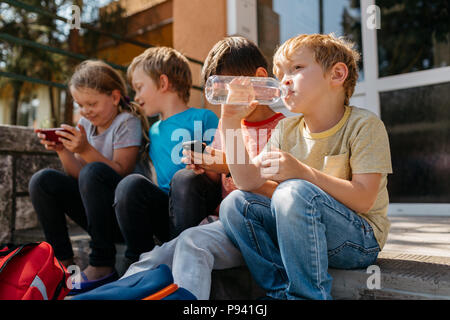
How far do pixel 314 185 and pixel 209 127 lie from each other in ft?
2.46

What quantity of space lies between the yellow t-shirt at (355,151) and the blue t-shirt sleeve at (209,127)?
1.60 ft

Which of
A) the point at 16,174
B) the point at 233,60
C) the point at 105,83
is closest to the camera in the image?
the point at 233,60

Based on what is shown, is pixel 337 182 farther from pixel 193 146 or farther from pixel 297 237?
pixel 193 146

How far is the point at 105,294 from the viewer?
944mm

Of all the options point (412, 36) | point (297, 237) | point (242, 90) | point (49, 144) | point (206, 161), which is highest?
point (412, 36)

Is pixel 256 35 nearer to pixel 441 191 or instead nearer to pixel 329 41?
pixel 441 191

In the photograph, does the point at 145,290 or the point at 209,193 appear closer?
the point at 145,290

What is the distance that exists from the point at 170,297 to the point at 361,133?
72 centimetres

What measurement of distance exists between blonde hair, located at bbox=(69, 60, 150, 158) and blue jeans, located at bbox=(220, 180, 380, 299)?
32.2 inches

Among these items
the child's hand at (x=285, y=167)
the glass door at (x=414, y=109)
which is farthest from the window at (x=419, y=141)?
the child's hand at (x=285, y=167)

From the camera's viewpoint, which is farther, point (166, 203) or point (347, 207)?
point (166, 203)

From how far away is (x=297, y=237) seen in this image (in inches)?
38.4

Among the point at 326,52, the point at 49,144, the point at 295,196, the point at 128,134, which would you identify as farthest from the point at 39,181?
the point at 326,52
